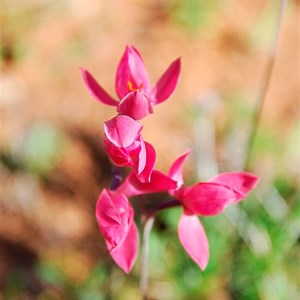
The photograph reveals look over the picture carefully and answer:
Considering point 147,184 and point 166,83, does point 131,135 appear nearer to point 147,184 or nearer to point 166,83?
point 147,184

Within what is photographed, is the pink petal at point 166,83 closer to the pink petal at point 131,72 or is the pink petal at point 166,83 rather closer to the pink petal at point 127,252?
→ the pink petal at point 131,72

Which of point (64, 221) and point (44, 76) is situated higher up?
point (44, 76)

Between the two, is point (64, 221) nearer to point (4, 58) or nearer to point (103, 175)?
point (103, 175)

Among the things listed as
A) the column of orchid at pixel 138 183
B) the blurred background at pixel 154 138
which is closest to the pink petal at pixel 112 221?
the column of orchid at pixel 138 183

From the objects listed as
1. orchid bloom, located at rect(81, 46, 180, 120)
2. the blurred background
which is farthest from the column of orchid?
the blurred background

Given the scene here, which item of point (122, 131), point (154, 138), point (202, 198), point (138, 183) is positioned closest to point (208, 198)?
point (202, 198)

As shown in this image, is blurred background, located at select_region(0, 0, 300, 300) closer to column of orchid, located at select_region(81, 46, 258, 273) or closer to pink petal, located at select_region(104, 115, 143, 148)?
column of orchid, located at select_region(81, 46, 258, 273)

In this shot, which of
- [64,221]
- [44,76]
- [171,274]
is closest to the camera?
[171,274]

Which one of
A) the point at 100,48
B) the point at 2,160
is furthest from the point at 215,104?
the point at 2,160
